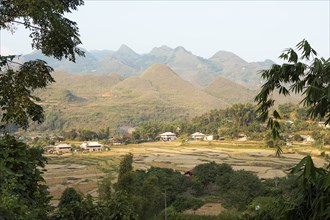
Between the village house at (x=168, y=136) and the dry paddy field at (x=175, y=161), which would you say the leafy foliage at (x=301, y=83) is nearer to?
the dry paddy field at (x=175, y=161)

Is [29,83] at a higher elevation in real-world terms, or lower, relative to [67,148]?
higher

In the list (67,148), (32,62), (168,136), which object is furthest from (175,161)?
(32,62)

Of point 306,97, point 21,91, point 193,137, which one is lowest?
point 193,137

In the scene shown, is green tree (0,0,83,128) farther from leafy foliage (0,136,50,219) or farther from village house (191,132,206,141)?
village house (191,132,206,141)

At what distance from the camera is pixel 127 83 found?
652 feet

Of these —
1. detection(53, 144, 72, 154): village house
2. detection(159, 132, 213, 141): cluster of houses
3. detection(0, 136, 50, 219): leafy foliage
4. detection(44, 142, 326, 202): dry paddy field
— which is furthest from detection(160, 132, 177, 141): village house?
detection(0, 136, 50, 219): leafy foliage

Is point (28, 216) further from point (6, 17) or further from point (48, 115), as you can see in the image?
point (48, 115)

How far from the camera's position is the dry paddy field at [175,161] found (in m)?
38.8

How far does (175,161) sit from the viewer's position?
5062 centimetres

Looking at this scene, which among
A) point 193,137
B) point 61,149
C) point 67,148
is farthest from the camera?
point 193,137

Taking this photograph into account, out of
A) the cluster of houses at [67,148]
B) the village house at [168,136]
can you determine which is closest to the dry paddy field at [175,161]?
the cluster of houses at [67,148]

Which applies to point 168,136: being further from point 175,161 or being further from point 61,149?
point 175,161

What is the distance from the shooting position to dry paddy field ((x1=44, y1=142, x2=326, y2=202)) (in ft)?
127

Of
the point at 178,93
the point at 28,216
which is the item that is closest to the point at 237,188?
the point at 28,216
